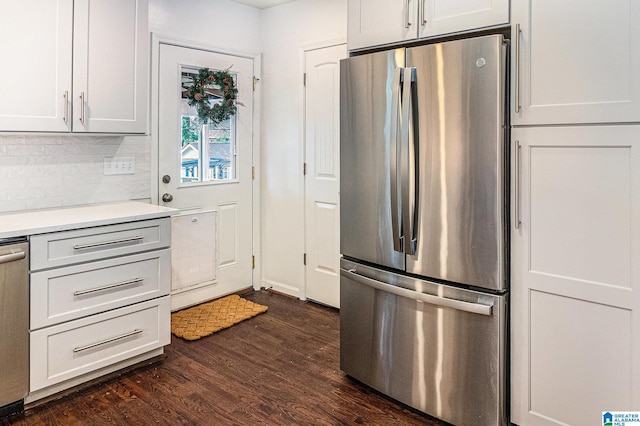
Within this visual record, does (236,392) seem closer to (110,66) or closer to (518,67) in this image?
(110,66)

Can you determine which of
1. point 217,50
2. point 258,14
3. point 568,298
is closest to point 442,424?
point 568,298

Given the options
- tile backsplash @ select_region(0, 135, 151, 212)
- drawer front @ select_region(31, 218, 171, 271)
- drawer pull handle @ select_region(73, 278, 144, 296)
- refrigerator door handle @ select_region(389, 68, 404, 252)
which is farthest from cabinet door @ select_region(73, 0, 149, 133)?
refrigerator door handle @ select_region(389, 68, 404, 252)

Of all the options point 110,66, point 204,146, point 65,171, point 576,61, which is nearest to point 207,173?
point 204,146

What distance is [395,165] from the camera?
2221 millimetres

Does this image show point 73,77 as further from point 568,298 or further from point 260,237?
point 568,298

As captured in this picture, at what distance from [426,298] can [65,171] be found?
2.34 metres

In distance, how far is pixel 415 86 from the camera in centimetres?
215

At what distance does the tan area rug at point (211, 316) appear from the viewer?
328 cm

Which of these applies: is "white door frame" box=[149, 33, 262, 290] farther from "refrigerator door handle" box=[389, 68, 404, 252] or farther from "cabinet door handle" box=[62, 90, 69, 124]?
"refrigerator door handle" box=[389, 68, 404, 252]

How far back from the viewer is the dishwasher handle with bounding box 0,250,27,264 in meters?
2.12

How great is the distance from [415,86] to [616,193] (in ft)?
3.09

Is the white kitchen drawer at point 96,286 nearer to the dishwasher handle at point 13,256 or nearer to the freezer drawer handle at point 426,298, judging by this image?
the dishwasher handle at point 13,256

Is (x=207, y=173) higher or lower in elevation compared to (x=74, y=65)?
lower

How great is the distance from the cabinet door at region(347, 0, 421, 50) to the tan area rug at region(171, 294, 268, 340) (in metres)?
2.13
